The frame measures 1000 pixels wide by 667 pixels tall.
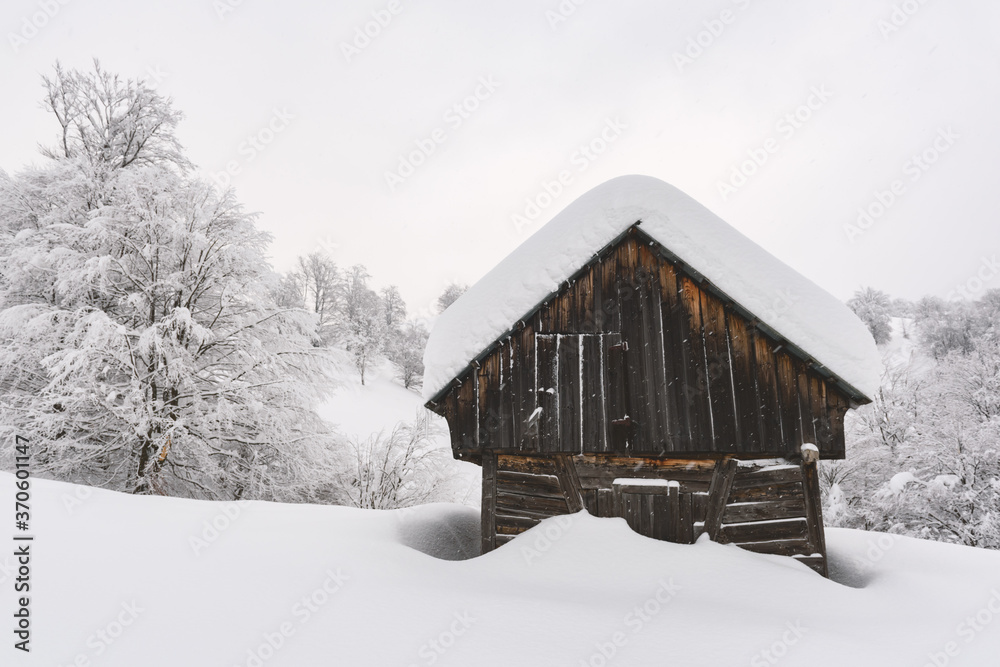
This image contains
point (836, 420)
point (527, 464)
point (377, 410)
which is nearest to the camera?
point (836, 420)

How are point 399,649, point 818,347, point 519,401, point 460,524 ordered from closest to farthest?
point 399,649, point 818,347, point 519,401, point 460,524

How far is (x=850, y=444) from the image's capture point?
21312mm

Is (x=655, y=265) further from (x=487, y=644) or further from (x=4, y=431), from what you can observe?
(x=4, y=431)

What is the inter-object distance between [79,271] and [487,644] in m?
11.6

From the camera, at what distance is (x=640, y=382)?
6.61 m

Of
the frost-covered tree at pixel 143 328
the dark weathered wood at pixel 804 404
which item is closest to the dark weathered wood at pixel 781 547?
the dark weathered wood at pixel 804 404

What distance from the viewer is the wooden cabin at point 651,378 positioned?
622cm

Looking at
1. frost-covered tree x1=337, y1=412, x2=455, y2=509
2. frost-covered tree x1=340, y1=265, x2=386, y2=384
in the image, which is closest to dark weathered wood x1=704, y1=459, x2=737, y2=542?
frost-covered tree x1=337, y1=412, x2=455, y2=509

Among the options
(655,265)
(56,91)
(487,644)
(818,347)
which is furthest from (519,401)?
(56,91)

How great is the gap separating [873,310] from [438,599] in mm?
58693

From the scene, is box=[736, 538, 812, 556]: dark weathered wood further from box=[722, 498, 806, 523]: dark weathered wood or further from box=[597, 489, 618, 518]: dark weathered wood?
box=[597, 489, 618, 518]: dark weathered wood

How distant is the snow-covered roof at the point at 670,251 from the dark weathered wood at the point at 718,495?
1865mm

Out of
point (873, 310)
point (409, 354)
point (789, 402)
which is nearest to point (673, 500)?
point (789, 402)

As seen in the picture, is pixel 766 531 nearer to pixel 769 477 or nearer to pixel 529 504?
pixel 769 477
